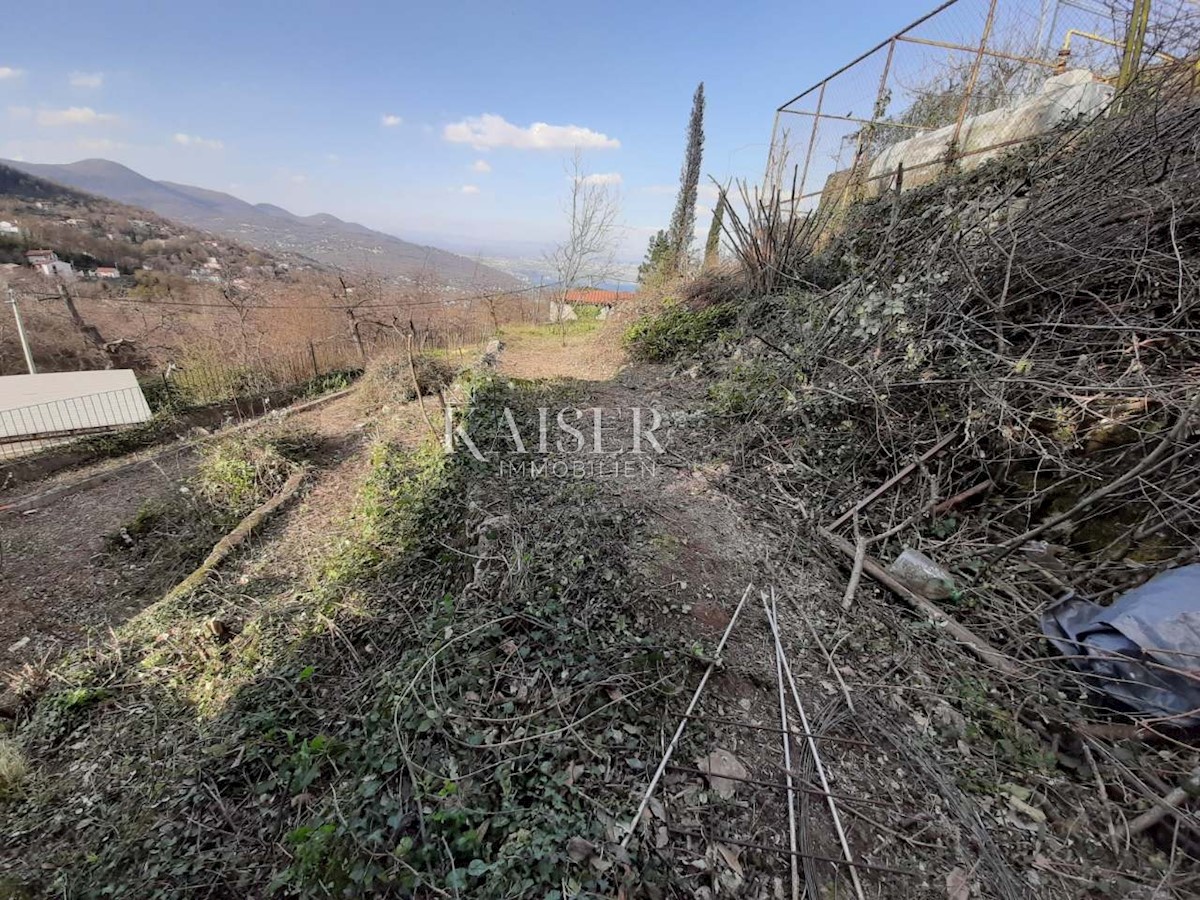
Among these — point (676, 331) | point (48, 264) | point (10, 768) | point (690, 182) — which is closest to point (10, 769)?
point (10, 768)

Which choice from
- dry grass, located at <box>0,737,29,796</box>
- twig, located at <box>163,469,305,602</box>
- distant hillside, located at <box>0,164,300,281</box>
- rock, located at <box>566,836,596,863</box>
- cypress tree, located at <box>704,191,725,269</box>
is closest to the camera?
rock, located at <box>566,836,596,863</box>

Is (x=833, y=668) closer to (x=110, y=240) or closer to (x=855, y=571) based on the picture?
(x=855, y=571)

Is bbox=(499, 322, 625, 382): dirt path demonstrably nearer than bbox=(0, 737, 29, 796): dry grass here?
No

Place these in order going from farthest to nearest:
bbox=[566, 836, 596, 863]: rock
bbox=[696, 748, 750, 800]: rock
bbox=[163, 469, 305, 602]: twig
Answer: bbox=[163, 469, 305, 602]: twig
bbox=[696, 748, 750, 800]: rock
bbox=[566, 836, 596, 863]: rock

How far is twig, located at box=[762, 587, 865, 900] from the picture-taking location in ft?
4.76

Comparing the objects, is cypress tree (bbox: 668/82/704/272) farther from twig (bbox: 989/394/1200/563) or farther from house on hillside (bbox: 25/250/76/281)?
house on hillside (bbox: 25/250/76/281)

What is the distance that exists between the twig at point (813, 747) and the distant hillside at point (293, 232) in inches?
657

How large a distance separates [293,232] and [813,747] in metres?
41.9

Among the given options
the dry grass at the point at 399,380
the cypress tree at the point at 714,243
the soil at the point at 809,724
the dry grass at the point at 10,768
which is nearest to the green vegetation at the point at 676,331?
the cypress tree at the point at 714,243

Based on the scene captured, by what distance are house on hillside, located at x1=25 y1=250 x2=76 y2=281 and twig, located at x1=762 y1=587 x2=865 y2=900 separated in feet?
67.7

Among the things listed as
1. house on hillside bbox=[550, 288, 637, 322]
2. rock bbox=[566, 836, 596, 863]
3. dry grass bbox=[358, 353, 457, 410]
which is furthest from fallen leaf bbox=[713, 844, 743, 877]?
house on hillside bbox=[550, 288, 637, 322]

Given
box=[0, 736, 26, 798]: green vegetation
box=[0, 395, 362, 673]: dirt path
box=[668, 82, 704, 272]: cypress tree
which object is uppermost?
box=[668, 82, 704, 272]: cypress tree

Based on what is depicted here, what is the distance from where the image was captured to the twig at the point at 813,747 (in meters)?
1.45

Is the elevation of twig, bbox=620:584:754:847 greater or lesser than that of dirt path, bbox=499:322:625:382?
lesser
